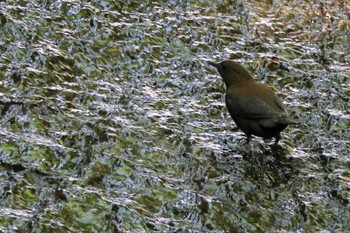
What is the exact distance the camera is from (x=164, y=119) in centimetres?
868

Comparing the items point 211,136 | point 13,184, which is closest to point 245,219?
point 211,136

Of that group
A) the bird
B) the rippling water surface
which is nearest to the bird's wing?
the bird

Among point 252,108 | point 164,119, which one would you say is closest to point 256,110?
point 252,108

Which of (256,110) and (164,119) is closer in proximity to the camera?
(256,110)

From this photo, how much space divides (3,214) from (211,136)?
9.73ft

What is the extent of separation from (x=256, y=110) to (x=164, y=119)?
1.13 metres

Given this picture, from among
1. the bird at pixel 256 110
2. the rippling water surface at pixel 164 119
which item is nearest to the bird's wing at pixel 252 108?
the bird at pixel 256 110

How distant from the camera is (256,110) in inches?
337

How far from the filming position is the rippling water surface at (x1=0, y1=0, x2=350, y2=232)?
23.3 ft

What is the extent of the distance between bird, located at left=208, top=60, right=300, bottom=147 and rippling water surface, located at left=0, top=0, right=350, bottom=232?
283 millimetres

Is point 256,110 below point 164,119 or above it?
above

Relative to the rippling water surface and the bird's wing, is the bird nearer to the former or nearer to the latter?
the bird's wing

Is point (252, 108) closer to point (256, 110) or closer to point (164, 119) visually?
point (256, 110)

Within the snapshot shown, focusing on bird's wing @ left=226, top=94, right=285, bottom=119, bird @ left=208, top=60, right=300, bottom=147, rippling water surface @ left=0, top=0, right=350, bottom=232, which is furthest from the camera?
bird's wing @ left=226, top=94, right=285, bottom=119
